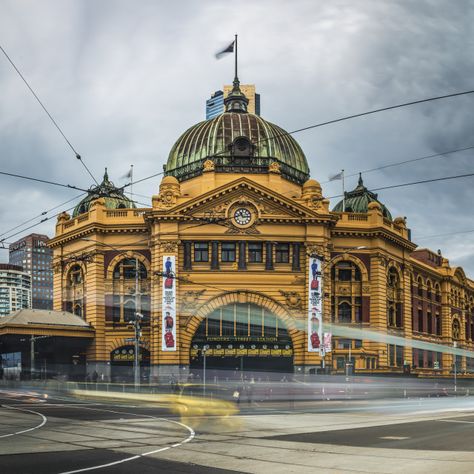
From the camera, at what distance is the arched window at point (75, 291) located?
75.8 m

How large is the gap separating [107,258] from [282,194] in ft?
59.4

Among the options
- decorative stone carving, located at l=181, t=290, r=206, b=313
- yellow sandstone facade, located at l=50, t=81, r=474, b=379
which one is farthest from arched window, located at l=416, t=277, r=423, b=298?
decorative stone carving, located at l=181, t=290, r=206, b=313

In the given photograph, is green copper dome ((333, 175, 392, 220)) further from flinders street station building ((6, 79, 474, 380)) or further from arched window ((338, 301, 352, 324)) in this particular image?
arched window ((338, 301, 352, 324))

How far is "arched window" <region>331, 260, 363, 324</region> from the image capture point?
7319 cm

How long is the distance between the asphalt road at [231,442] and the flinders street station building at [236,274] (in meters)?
28.5

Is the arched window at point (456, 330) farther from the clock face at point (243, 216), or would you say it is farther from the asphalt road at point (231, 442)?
the asphalt road at point (231, 442)

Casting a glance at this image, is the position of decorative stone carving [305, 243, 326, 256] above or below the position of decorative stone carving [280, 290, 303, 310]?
above

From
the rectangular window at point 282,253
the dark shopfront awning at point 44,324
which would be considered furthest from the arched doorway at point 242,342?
the dark shopfront awning at point 44,324

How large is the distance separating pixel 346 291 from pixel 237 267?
12.1 metres

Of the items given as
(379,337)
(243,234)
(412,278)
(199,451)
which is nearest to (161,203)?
(243,234)

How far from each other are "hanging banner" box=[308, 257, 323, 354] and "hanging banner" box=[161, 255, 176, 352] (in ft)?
40.6

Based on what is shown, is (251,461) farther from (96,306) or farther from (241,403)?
(96,306)

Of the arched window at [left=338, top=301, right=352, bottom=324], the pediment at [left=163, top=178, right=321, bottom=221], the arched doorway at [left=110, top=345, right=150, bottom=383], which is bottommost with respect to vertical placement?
the arched doorway at [left=110, top=345, right=150, bottom=383]

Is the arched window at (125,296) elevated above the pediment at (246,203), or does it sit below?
below
